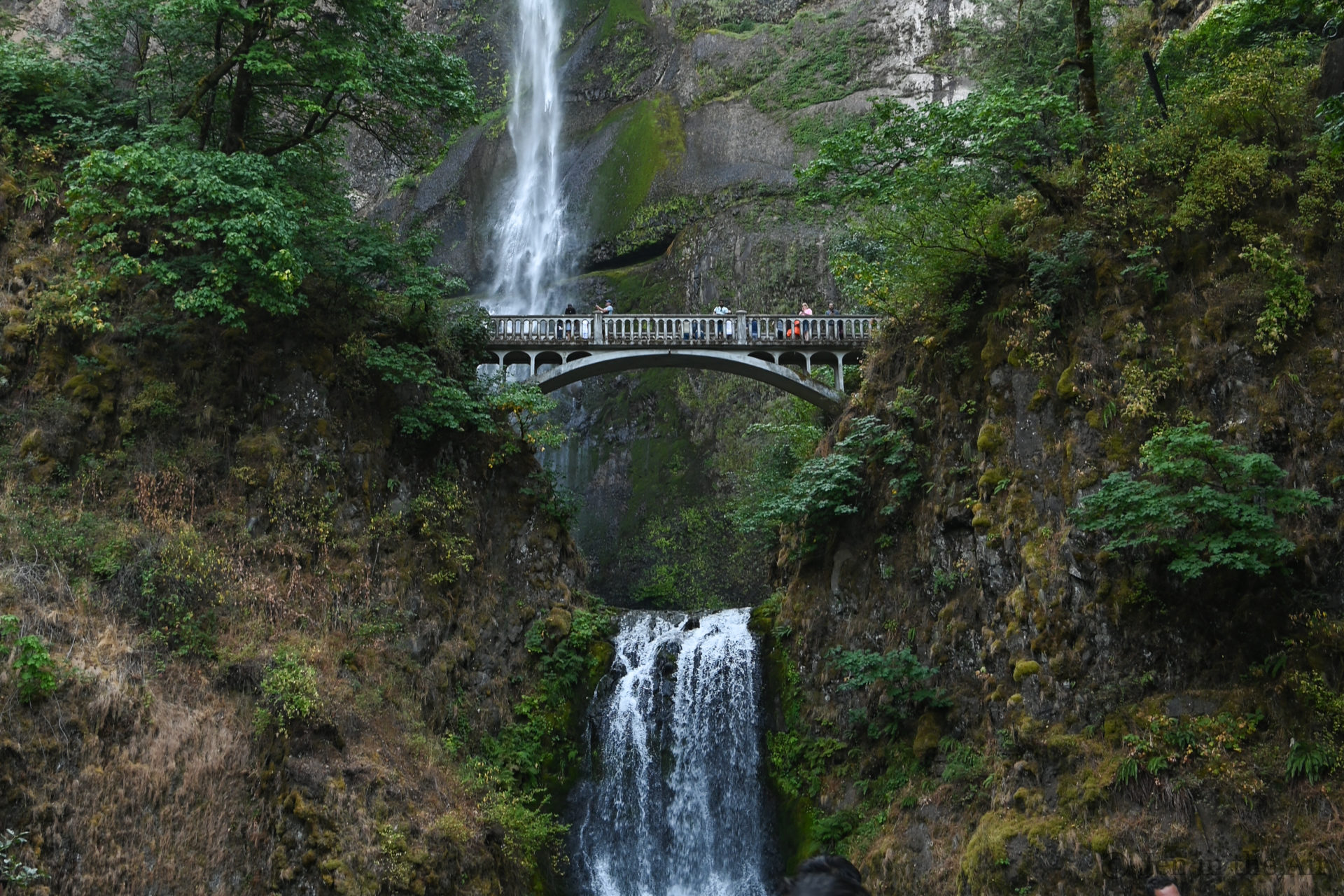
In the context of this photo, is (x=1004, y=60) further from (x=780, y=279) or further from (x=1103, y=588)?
(x=780, y=279)

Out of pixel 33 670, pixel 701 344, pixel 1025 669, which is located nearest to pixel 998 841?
pixel 1025 669

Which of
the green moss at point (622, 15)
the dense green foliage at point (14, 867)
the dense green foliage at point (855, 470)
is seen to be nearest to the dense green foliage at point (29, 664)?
the dense green foliage at point (14, 867)

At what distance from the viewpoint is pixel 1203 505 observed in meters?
9.80

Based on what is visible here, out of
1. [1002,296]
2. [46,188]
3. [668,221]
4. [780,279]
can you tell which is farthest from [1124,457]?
[668,221]

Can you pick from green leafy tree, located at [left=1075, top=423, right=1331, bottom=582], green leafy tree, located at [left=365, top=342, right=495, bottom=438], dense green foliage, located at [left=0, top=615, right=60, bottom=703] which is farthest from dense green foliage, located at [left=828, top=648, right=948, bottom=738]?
dense green foliage, located at [left=0, top=615, right=60, bottom=703]

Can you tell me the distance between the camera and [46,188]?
15992 mm

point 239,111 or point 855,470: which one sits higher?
point 239,111

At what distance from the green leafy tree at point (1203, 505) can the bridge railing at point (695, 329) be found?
1310 cm

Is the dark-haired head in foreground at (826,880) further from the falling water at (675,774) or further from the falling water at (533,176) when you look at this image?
the falling water at (533,176)

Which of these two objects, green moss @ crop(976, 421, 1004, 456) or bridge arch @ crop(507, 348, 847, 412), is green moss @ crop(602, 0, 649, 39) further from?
green moss @ crop(976, 421, 1004, 456)

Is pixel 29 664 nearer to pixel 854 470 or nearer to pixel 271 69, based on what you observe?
pixel 271 69

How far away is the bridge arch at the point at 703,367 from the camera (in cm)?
2312

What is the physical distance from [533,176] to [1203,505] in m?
32.6

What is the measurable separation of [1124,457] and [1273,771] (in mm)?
3943
